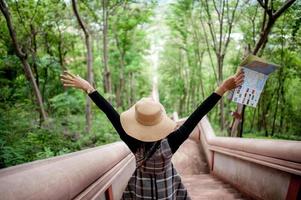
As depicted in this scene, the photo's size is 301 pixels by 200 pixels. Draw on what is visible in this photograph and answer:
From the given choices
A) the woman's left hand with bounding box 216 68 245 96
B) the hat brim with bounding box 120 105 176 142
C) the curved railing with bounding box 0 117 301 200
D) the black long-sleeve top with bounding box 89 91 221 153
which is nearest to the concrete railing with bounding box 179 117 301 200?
the curved railing with bounding box 0 117 301 200

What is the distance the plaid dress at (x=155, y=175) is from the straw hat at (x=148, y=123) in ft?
0.36

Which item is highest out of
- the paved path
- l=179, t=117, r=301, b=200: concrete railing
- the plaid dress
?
the plaid dress

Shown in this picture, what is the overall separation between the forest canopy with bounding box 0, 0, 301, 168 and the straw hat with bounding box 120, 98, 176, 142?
4.07m

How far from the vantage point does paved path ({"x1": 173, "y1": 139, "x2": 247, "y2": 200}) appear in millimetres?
5523

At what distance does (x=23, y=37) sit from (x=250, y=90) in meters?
10.5

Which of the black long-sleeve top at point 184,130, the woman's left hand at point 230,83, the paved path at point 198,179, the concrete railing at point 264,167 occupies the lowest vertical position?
the paved path at point 198,179

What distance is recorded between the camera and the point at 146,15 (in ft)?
56.4

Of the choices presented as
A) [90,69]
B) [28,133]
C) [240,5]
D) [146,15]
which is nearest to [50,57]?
[90,69]

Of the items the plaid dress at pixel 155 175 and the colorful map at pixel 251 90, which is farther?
the colorful map at pixel 251 90

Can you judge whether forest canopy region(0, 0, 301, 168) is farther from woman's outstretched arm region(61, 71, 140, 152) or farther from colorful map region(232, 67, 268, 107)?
woman's outstretched arm region(61, 71, 140, 152)

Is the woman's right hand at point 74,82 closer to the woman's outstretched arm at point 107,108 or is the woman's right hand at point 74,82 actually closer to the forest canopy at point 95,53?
the woman's outstretched arm at point 107,108

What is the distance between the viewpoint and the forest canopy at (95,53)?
884 centimetres

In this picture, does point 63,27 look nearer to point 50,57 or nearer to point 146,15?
point 50,57

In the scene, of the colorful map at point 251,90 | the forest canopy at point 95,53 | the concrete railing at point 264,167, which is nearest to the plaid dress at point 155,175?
the concrete railing at point 264,167
